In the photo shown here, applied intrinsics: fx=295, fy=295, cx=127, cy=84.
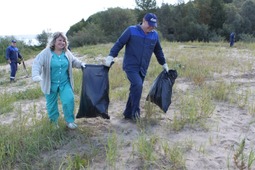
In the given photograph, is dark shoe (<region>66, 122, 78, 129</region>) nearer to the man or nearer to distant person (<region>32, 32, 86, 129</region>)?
distant person (<region>32, 32, 86, 129</region>)

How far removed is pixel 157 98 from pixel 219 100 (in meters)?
1.61

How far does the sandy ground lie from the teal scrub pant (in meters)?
0.29

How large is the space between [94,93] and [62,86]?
17.1 inches

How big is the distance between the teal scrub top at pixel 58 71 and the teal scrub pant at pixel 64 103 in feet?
0.19

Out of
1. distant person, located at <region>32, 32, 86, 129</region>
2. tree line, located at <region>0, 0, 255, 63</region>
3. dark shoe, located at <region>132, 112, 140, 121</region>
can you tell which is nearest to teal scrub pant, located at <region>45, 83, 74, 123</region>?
distant person, located at <region>32, 32, 86, 129</region>

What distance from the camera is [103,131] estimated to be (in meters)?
3.97

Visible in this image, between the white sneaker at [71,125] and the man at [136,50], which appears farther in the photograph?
the man at [136,50]

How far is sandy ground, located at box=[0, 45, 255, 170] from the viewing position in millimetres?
3137

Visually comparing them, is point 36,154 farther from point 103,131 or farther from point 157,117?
point 157,117

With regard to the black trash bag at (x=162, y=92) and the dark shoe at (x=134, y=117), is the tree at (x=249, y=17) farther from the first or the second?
the dark shoe at (x=134, y=117)

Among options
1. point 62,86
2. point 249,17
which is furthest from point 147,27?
point 249,17

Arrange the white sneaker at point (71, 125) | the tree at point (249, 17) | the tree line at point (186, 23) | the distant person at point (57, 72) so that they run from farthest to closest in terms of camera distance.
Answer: the tree line at point (186, 23) → the tree at point (249, 17) → the white sneaker at point (71, 125) → the distant person at point (57, 72)

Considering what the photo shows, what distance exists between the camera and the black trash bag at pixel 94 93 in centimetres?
386

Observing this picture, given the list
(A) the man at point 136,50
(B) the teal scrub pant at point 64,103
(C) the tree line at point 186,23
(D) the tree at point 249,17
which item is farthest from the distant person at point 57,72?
(D) the tree at point 249,17
